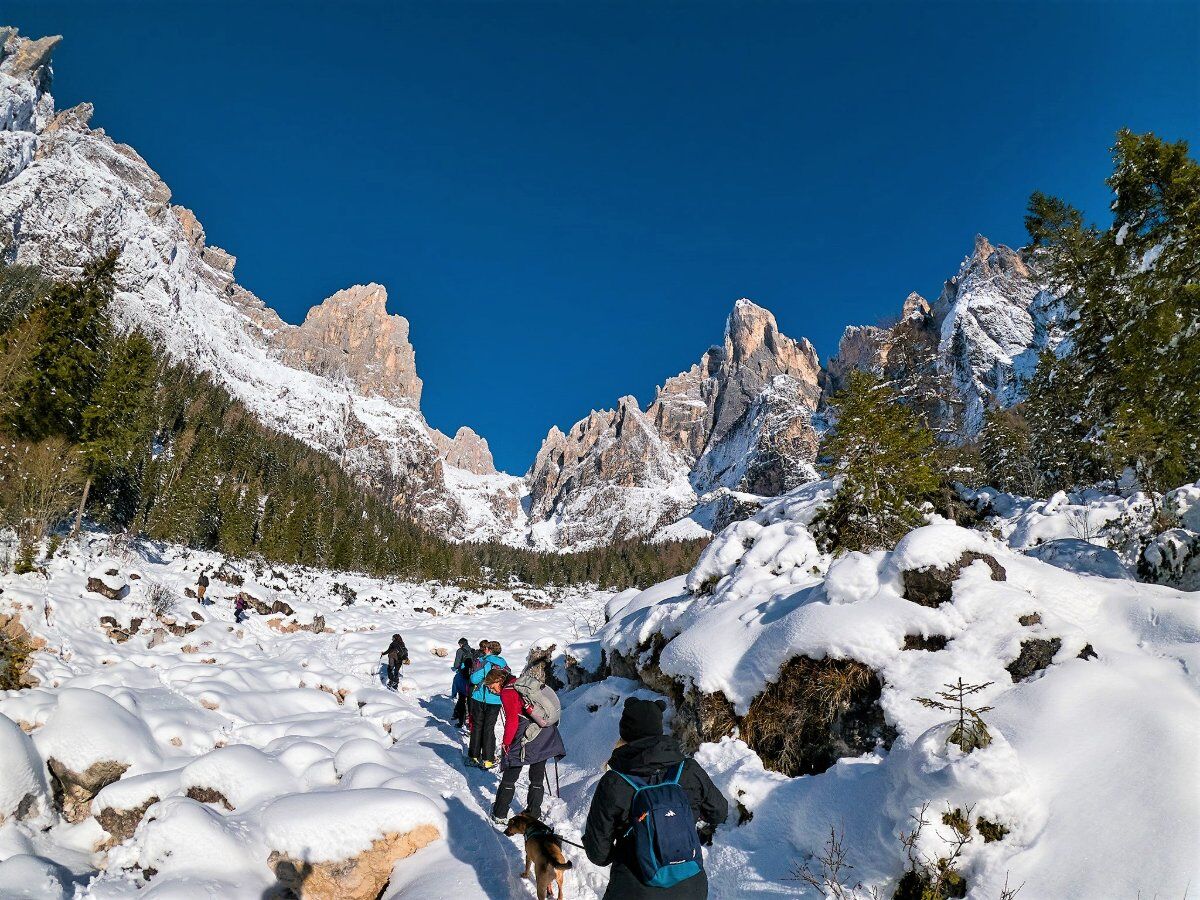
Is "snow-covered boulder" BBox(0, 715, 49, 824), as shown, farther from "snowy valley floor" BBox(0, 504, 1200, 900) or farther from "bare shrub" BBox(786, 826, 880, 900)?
"bare shrub" BBox(786, 826, 880, 900)

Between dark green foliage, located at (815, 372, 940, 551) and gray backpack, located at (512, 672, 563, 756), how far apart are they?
7159 mm

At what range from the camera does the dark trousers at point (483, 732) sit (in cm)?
875

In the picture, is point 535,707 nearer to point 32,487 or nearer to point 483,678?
point 483,678

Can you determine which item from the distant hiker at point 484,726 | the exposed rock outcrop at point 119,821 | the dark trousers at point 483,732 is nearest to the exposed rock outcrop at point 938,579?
the distant hiker at point 484,726

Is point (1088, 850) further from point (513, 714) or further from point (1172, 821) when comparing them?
point (513, 714)

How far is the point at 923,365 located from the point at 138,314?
186m

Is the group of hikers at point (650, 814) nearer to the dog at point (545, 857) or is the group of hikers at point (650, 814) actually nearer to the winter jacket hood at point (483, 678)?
the dog at point (545, 857)

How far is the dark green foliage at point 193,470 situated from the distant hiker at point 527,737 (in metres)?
15.7

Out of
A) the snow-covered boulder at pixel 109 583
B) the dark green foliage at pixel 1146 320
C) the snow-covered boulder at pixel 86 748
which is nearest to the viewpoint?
the snow-covered boulder at pixel 86 748

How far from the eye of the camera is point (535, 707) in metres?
6.43

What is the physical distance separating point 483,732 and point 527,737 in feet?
9.40

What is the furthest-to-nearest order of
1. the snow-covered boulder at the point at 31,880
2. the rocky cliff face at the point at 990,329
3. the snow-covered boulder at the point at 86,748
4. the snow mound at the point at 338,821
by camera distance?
the rocky cliff face at the point at 990,329, the snow-covered boulder at the point at 86,748, the snow mound at the point at 338,821, the snow-covered boulder at the point at 31,880

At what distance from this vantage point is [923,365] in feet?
87.7

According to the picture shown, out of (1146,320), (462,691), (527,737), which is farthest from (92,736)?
(1146,320)
